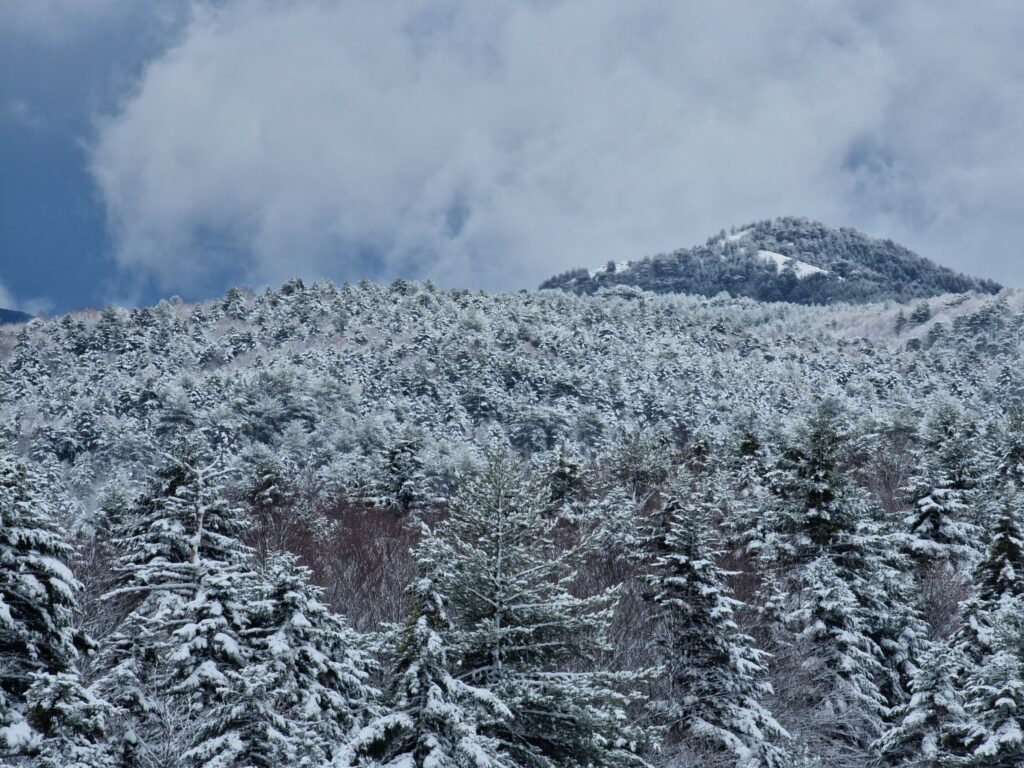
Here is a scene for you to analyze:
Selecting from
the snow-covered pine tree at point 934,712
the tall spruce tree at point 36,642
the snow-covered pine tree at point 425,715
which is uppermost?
the tall spruce tree at point 36,642

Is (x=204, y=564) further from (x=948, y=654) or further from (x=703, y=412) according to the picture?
(x=703, y=412)

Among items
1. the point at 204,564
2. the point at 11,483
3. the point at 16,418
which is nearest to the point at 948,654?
the point at 204,564

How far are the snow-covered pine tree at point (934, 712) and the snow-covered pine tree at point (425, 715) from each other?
8929 millimetres

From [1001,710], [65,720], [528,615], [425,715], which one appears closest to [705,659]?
[1001,710]

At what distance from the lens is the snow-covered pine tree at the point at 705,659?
14641mm

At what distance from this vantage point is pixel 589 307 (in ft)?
441

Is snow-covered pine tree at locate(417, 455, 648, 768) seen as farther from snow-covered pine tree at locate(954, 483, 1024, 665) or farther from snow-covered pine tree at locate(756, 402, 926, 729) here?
snow-covered pine tree at locate(954, 483, 1024, 665)

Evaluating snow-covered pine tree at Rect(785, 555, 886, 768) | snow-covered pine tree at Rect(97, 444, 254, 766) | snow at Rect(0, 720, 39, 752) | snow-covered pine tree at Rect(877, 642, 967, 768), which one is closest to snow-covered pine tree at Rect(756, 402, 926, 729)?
snow-covered pine tree at Rect(785, 555, 886, 768)

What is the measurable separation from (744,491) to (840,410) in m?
57.6

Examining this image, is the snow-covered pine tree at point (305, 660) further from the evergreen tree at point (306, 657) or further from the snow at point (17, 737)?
the snow at point (17, 737)

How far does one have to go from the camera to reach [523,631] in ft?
32.2

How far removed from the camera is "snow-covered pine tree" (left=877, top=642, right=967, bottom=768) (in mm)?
12438

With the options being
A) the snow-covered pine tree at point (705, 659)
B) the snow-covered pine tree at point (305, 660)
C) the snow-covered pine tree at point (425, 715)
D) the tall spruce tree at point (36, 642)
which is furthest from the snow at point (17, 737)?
the snow-covered pine tree at point (705, 659)

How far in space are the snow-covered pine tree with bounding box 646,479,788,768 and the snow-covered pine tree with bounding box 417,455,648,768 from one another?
471 centimetres
